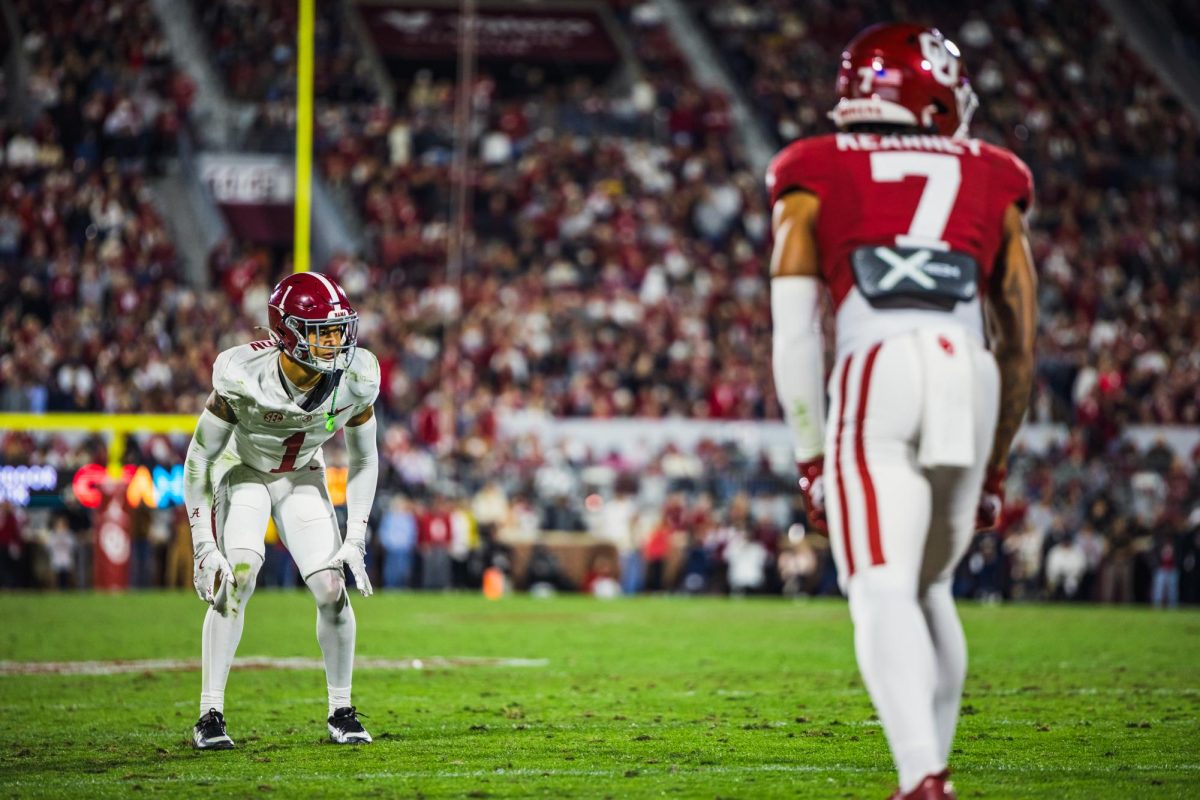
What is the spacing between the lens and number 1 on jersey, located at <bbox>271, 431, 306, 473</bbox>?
6.79 m

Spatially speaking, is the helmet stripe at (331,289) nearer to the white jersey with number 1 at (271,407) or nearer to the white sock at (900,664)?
the white jersey with number 1 at (271,407)

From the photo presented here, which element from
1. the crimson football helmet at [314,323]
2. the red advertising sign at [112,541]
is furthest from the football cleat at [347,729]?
the red advertising sign at [112,541]

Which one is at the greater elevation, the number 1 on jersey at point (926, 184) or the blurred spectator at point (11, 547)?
the number 1 on jersey at point (926, 184)

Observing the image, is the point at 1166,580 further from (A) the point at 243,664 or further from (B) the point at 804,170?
(B) the point at 804,170

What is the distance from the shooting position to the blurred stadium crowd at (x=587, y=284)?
2067 centimetres

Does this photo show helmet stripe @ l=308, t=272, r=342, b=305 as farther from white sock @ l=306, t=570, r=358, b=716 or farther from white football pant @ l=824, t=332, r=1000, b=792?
white football pant @ l=824, t=332, r=1000, b=792

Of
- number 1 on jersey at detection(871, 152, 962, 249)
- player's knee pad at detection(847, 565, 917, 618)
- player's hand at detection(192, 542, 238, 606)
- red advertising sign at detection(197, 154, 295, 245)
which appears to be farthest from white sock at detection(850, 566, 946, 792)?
red advertising sign at detection(197, 154, 295, 245)

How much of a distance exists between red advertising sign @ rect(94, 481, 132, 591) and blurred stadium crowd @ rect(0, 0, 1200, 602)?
0.69 feet

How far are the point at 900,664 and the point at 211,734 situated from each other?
3.32 m

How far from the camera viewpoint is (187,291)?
917 inches

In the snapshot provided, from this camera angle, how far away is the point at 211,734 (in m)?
6.47

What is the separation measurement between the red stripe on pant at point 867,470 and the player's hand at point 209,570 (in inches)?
121

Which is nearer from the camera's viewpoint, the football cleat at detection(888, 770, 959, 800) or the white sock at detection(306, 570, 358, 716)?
the football cleat at detection(888, 770, 959, 800)

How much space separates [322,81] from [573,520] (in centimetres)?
1089
